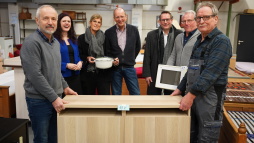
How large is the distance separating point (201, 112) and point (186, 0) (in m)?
6.09

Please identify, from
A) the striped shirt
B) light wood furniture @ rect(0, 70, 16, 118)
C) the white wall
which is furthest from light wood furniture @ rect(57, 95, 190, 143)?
the white wall

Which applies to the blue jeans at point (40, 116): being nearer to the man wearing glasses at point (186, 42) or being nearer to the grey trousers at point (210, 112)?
the grey trousers at point (210, 112)

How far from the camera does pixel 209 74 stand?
1.50 metres

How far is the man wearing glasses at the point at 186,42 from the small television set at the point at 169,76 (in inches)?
9.1

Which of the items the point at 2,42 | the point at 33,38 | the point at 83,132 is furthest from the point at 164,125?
the point at 2,42

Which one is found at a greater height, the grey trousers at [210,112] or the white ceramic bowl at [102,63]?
the white ceramic bowl at [102,63]

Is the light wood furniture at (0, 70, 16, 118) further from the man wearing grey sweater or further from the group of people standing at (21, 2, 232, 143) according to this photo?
the man wearing grey sweater

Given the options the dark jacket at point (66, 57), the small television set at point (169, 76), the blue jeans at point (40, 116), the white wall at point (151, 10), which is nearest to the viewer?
the blue jeans at point (40, 116)

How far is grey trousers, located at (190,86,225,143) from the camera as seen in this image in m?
1.57

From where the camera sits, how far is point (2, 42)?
5.52 meters

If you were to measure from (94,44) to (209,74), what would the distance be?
1516 millimetres

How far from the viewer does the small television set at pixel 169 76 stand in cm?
Result: 210

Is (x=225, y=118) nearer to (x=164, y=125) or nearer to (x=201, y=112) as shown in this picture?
(x=201, y=112)

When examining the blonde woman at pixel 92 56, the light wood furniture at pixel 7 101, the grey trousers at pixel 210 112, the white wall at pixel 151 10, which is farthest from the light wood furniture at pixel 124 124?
the white wall at pixel 151 10
